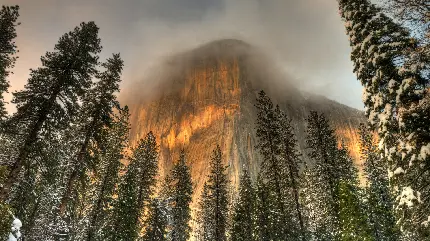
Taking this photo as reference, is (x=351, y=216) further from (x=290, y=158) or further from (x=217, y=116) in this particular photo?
(x=217, y=116)

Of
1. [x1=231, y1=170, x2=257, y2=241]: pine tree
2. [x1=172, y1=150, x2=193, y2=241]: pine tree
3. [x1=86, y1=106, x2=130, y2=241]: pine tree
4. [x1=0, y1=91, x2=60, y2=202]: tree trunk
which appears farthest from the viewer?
[x1=231, y1=170, x2=257, y2=241]: pine tree

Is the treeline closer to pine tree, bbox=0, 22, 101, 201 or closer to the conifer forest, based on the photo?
the conifer forest

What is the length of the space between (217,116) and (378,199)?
410 feet

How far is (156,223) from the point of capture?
35812mm

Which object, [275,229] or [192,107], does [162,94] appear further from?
[275,229]

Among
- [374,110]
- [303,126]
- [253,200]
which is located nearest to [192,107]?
[303,126]

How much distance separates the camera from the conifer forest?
11.3 metres

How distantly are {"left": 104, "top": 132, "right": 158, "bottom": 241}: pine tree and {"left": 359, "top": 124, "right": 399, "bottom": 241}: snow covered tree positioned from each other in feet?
75.7

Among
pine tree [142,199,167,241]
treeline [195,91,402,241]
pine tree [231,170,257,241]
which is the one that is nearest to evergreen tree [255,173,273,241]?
treeline [195,91,402,241]

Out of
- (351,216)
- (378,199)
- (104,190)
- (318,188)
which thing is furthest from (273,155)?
(104,190)

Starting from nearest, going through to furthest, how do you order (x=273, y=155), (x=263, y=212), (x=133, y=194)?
(x=273, y=155)
(x=133, y=194)
(x=263, y=212)

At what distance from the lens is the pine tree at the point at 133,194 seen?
30595 mm

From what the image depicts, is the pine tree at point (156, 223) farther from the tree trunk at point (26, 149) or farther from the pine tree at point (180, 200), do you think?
the tree trunk at point (26, 149)

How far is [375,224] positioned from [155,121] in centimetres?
15396
